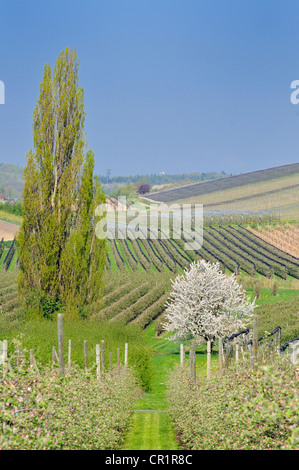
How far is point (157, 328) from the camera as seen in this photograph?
2905cm

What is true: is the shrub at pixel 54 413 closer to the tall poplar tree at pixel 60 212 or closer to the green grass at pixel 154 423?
the green grass at pixel 154 423

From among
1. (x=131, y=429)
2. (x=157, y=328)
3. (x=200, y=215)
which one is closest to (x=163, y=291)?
(x=157, y=328)

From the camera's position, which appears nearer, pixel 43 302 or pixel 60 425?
pixel 60 425

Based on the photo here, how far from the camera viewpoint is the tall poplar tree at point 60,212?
23.8 m

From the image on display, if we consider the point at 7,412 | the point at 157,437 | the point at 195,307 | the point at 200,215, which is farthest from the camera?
the point at 200,215

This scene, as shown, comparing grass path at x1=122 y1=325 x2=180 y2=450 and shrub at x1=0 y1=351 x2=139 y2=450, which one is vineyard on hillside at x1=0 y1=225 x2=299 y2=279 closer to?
grass path at x1=122 y1=325 x2=180 y2=450

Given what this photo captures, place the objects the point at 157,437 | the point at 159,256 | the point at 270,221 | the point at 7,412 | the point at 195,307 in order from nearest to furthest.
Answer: the point at 7,412, the point at 157,437, the point at 195,307, the point at 159,256, the point at 270,221

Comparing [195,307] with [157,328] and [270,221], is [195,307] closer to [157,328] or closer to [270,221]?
[157,328]

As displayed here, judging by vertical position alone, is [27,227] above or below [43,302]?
above

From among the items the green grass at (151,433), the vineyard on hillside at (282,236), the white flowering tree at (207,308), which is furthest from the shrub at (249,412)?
the vineyard on hillside at (282,236)

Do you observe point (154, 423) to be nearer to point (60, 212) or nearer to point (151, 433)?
point (151, 433)

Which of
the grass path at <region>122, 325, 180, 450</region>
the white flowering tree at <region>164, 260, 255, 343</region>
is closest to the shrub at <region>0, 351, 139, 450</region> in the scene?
the grass path at <region>122, 325, 180, 450</region>

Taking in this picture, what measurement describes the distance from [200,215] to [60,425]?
6554cm

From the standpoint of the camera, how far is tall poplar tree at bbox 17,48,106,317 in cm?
2377
